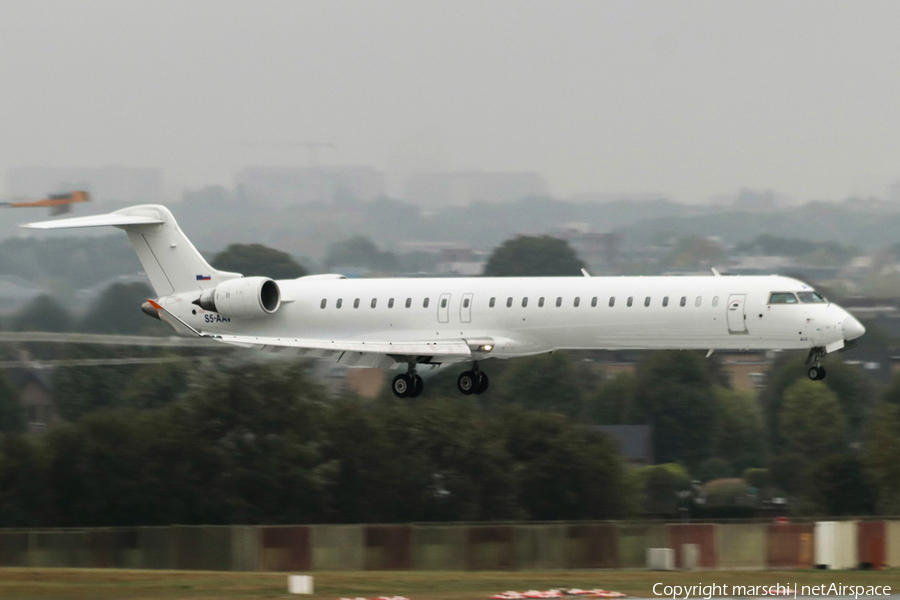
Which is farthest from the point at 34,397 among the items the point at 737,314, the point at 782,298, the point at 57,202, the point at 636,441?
the point at 57,202

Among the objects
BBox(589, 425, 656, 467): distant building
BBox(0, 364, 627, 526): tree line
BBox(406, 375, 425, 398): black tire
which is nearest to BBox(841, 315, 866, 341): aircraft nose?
BBox(406, 375, 425, 398): black tire

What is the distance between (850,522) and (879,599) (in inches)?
376

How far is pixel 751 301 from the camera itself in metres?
40.8

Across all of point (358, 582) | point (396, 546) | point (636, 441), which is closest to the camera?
point (358, 582)

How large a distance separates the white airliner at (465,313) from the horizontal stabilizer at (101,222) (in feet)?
0.15

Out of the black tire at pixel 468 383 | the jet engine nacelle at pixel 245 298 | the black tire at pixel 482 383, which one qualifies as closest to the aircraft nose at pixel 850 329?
the black tire at pixel 482 383

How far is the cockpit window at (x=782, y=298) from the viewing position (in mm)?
40781

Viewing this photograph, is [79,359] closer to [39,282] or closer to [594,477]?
[594,477]

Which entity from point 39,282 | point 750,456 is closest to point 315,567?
point 750,456

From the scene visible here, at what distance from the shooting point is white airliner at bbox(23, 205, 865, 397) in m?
40.9

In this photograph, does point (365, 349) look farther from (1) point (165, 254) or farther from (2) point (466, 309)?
(1) point (165, 254)

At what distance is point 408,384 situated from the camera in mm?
45938

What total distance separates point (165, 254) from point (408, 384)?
10327 millimetres

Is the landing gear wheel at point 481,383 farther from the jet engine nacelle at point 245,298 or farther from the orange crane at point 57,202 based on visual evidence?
the orange crane at point 57,202
